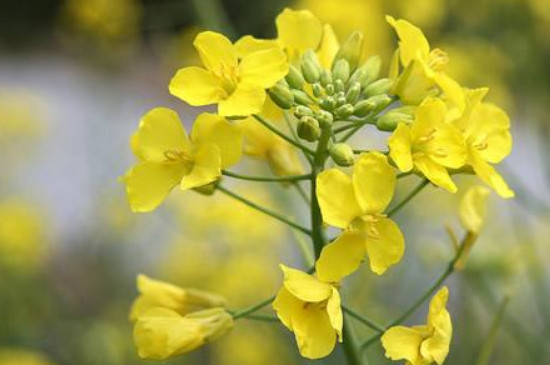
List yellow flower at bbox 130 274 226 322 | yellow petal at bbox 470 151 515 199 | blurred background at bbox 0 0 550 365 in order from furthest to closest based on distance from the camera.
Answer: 1. blurred background at bbox 0 0 550 365
2. yellow flower at bbox 130 274 226 322
3. yellow petal at bbox 470 151 515 199

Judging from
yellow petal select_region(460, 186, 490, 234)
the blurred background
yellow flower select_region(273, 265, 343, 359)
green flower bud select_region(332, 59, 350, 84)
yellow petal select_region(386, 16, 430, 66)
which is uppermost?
yellow petal select_region(386, 16, 430, 66)

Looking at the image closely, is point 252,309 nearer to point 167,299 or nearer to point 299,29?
point 167,299

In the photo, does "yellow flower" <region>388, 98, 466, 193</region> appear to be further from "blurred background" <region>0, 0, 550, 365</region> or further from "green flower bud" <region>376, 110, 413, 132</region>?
"blurred background" <region>0, 0, 550, 365</region>

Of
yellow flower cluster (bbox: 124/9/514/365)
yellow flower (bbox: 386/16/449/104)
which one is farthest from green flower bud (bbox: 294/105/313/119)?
yellow flower (bbox: 386/16/449/104)

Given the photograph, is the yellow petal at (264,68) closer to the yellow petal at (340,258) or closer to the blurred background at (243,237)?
the yellow petal at (340,258)

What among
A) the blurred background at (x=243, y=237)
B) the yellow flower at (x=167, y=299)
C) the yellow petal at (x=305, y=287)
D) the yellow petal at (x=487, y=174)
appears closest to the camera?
the yellow petal at (x=305, y=287)

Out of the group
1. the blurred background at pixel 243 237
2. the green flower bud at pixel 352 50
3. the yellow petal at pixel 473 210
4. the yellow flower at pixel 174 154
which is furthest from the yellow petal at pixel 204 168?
Result: the blurred background at pixel 243 237
